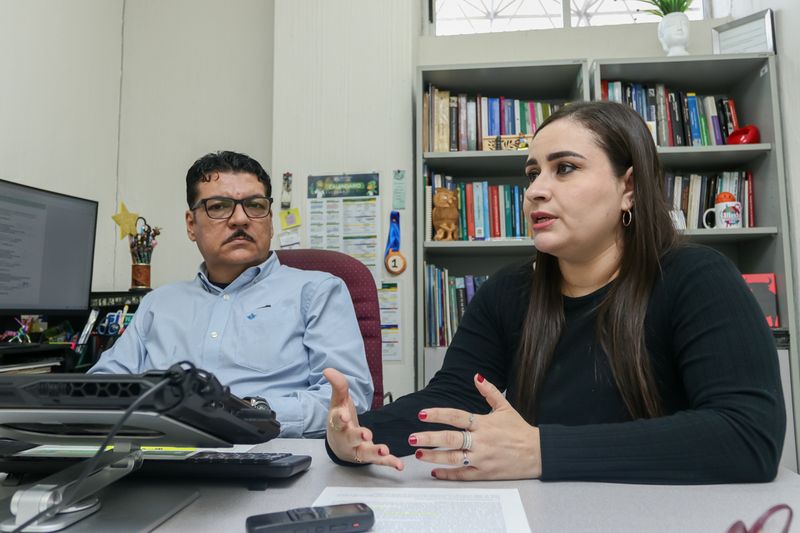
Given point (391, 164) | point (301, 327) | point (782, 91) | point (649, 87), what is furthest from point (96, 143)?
point (782, 91)

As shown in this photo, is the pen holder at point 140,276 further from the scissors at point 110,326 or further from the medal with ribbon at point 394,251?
the medal with ribbon at point 394,251

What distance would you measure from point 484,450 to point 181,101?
2.71m

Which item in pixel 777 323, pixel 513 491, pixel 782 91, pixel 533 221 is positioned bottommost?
pixel 513 491

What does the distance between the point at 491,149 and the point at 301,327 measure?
1352mm

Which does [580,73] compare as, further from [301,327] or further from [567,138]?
[301,327]

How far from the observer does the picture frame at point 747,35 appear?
7.63ft

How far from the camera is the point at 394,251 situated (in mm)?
2447

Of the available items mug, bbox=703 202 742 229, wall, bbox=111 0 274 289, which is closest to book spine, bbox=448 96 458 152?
wall, bbox=111 0 274 289

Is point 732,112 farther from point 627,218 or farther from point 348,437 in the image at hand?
point 348,437

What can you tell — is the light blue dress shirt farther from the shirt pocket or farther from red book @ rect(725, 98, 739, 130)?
red book @ rect(725, 98, 739, 130)

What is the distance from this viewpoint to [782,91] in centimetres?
230

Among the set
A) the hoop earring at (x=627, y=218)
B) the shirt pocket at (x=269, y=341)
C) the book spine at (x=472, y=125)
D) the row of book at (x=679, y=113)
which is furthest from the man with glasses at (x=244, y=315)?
the row of book at (x=679, y=113)

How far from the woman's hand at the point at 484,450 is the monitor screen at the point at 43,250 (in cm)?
155

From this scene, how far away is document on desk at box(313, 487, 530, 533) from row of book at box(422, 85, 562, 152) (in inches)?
77.0
